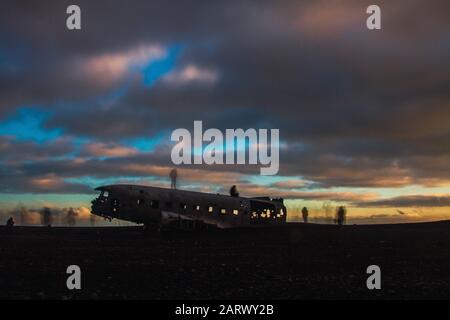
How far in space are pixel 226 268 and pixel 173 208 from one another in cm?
2364

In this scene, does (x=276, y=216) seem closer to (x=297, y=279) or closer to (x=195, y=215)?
(x=195, y=215)

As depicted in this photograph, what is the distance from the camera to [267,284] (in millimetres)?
20047

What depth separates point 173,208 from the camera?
46875 mm

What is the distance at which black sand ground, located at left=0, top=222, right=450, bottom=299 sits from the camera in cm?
1841

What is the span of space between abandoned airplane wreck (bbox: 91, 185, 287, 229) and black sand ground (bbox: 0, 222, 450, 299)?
25.7ft

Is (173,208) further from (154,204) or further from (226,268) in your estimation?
(226,268)

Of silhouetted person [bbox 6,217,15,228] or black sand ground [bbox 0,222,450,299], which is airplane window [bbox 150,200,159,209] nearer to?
black sand ground [bbox 0,222,450,299]

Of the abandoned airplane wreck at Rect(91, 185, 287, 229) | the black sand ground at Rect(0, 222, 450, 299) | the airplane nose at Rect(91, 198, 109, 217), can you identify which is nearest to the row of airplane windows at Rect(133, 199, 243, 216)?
the abandoned airplane wreck at Rect(91, 185, 287, 229)

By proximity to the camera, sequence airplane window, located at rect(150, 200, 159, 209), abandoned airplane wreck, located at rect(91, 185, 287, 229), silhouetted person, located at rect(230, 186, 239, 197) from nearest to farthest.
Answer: abandoned airplane wreck, located at rect(91, 185, 287, 229), airplane window, located at rect(150, 200, 159, 209), silhouetted person, located at rect(230, 186, 239, 197)

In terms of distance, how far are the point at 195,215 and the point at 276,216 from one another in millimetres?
10430

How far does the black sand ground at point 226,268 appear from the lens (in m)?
18.4

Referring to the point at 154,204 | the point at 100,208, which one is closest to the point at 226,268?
the point at 154,204

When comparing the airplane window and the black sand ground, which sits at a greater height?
the airplane window
